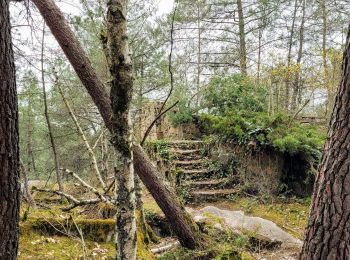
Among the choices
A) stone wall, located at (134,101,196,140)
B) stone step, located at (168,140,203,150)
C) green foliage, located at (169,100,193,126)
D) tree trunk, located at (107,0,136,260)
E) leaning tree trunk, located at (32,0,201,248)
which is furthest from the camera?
stone wall, located at (134,101,196,140)

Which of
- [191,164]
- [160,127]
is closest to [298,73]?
[191,164]

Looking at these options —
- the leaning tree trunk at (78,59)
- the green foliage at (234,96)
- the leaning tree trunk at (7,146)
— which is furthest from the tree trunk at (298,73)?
the leaning tree trunk at (7,146)

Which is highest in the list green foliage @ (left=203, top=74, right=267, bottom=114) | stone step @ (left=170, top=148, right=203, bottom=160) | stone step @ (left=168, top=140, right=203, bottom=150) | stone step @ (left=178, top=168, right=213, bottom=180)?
green foliage @ (left=203, top=74, right=267, bottom=114)

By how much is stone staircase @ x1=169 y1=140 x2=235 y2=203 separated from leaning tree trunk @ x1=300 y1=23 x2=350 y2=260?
508 centimetres

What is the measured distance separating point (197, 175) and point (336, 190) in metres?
5.84

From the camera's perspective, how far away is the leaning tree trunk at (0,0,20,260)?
1.68 metres

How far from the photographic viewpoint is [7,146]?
5.60ft

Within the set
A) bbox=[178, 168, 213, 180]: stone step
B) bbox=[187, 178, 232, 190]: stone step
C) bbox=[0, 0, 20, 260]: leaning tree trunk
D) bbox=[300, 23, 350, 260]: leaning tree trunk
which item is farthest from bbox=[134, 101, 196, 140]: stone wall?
bbox=[0, 0, 20, 260]: leaning tree trunk

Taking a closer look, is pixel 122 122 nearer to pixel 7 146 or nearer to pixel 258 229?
pixel 7 146

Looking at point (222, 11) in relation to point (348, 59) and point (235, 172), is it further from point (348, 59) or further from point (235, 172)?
point (348, 59)

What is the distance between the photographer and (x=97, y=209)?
509 cm

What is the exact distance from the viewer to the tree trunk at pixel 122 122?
1964 millimetres

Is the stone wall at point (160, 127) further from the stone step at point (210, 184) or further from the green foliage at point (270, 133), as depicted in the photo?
the stone step at point (210, 184)

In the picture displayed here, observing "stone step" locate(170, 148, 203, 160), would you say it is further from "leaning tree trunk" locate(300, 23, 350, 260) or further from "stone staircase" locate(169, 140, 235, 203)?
"leaning tree trunk" locate(300, 23, 350, 260)
